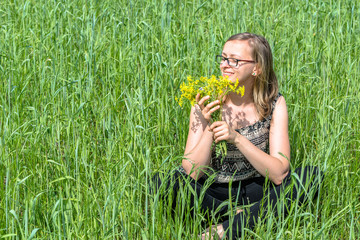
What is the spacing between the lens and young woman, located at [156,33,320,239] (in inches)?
87.1

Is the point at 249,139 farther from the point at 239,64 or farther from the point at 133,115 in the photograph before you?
the point at 133,115

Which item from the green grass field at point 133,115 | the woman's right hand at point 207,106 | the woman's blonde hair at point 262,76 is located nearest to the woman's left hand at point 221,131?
the woman's right hand at point 207,106

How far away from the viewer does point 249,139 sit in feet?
7.70

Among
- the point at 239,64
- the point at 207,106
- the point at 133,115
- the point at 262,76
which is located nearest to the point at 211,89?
the point at 207,106

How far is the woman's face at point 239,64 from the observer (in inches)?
89.0

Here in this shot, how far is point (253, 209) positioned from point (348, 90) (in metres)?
1.04

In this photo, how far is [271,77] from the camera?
240cm

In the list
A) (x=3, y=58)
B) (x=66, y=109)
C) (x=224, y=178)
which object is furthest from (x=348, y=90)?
(x=3, y=58)

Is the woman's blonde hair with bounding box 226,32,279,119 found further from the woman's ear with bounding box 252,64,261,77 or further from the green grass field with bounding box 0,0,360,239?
the green grass field with bounding box 0,0,360,239

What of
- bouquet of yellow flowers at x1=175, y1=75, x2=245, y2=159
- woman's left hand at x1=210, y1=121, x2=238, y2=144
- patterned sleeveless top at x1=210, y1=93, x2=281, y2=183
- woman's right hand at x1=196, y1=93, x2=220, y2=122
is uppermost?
bouquet of yellow flowers at x1=175, y1=75, x2=245, y2=159

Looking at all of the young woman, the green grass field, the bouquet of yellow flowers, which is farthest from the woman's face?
the green grass field

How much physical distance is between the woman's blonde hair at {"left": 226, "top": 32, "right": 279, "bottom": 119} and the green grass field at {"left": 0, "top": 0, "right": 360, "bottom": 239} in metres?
0.28

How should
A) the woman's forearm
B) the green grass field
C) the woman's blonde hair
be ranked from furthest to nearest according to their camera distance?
the woman's blonde hair → the woman's forearm → the green grass field

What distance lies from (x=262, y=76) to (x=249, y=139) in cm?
29
